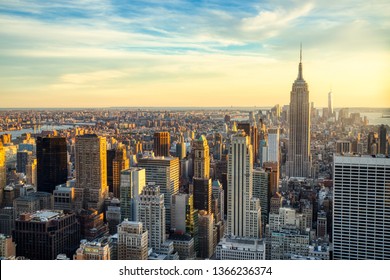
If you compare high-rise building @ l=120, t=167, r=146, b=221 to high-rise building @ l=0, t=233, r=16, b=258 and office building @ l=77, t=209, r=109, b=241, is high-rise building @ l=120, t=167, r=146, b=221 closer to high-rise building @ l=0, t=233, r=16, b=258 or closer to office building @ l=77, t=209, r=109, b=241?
office building @ l=77, t=209, r=109, b=241

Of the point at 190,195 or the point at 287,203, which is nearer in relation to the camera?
the point at 287,203

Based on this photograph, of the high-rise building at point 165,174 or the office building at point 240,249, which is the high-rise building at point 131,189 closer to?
the high-rise building at point 165,174

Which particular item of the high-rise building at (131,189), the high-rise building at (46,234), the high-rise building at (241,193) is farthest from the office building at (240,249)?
the high-rise building at (46,234)

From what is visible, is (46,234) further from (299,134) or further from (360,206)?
(360,206)

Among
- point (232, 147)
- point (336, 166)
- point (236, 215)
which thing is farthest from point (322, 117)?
point (236, 215)

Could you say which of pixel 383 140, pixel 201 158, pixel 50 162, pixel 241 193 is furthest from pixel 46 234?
pixel 383 140

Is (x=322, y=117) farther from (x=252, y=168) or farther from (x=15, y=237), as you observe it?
(x=15, y=237)
